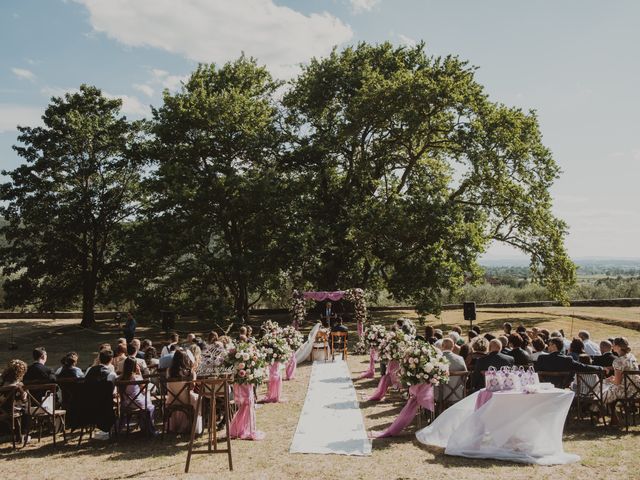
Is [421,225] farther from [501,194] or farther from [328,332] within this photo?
[328,332]

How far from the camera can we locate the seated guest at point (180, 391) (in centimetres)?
919

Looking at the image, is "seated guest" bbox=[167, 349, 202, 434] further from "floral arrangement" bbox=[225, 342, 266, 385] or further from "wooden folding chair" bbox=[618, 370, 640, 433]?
"wooden folding chair" bbox=[618, 370, 640, 433]

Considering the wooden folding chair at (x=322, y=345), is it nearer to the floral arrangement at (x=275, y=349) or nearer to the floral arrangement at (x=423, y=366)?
the floral arrangement at (x=275, y=349)

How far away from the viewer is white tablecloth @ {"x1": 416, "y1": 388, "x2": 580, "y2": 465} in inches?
299

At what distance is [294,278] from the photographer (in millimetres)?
29922

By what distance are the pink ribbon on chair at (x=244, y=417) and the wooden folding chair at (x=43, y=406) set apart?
3118 mm

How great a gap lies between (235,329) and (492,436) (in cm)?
2268

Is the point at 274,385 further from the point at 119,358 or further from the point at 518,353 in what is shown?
the point at 518,353

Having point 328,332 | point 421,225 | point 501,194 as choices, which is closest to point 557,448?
point 328,332

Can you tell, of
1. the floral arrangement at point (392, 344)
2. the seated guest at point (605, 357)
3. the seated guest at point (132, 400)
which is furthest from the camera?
the floral arrangement at point (392, 344)

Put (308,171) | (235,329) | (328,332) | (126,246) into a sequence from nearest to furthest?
(328,332), (126,246), (235,329), (308,171)

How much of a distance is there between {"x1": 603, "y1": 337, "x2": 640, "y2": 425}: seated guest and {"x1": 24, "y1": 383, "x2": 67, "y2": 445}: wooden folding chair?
1019 cm

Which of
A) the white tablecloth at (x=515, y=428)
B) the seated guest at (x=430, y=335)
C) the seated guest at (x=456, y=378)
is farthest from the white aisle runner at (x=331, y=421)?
the seated guest at (x=430, y=335)

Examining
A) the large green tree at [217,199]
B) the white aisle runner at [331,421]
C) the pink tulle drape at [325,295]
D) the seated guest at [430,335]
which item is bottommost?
the white aisle runner at [331,421]
